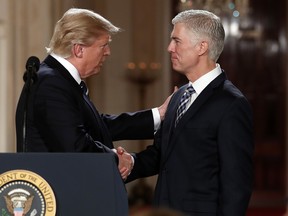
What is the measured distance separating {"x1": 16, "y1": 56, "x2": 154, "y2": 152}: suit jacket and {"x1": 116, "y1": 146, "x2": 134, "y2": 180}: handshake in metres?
0.06

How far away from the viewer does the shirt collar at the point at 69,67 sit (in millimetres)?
3432

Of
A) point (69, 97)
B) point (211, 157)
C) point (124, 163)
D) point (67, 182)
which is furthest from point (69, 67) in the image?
point (67, 182)

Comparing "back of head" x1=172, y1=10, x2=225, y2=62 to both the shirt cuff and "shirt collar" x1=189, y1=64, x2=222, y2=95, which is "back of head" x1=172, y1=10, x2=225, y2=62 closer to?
"shirt collar" x1=189, y1=64, x2=222, y2=95

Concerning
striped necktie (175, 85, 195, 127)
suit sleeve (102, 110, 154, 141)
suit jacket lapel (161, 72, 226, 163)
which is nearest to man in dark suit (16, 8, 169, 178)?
suit jacket lapel (161, 72, 226, 163)

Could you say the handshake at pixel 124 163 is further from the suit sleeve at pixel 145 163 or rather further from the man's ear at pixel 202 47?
the man's ear at pixel 202 47

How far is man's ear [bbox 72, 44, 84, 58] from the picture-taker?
3.43 meters

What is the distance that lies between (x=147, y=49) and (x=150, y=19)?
0.36 metres

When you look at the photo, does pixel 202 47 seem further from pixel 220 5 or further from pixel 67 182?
pixel 220 5

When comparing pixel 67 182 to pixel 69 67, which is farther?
pixel 69 67

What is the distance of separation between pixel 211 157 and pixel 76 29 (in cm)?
72

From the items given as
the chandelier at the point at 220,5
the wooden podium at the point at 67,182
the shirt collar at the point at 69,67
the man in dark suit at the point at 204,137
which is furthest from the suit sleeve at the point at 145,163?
the chandelier at the point at 220,5

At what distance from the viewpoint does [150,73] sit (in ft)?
→ 33.2

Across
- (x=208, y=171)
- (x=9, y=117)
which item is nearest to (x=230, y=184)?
(x=208, y=171)

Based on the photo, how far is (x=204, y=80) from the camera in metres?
3.52
